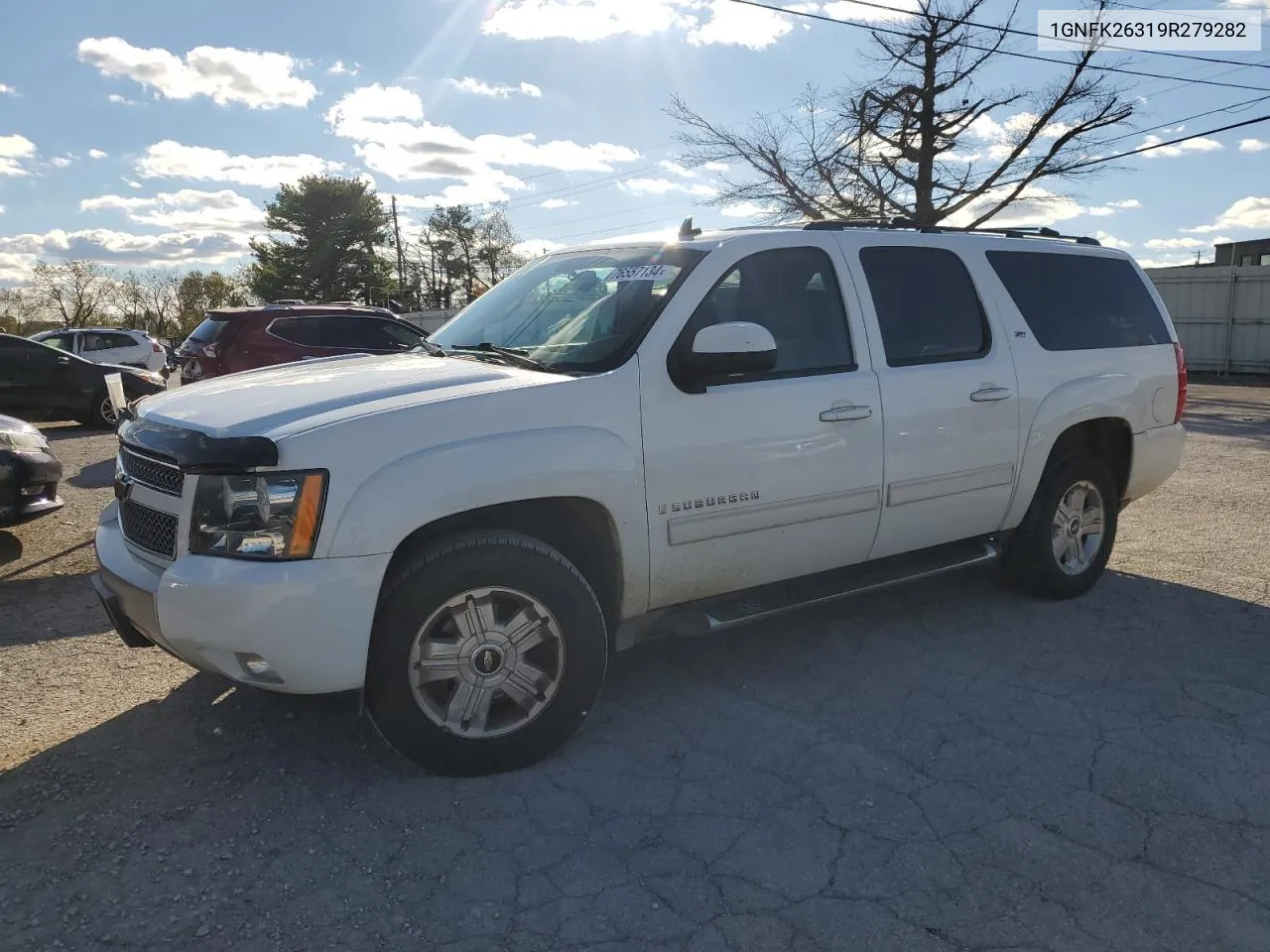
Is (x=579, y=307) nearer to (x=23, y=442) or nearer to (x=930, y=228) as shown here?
(x=930, y=228)

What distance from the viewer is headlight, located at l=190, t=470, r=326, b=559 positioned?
284cm

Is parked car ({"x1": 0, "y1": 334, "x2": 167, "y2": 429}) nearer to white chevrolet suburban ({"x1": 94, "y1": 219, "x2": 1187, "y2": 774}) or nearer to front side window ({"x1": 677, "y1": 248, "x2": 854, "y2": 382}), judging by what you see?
white chevrolet suburban ({"x1": 94, "y1": 219, "x2": 1187, "y2": 774})

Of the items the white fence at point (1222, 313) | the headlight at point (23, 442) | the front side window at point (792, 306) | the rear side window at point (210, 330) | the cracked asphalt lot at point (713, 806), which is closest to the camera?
the cracked asphalt lot at point (713, 806)

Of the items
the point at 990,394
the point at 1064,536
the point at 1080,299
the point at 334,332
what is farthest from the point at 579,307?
the point at 334,332

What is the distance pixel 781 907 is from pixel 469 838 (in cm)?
97

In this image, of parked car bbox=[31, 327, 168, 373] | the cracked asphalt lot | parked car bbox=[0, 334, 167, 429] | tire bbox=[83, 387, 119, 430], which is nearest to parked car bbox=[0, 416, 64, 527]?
the cracked asphalt lot

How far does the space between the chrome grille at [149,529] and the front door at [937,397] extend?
2825 mm

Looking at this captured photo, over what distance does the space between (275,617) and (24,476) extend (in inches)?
170

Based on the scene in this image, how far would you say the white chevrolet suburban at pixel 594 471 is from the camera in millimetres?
2904

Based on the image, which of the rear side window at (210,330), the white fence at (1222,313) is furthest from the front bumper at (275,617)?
the white fence at (1222,313)

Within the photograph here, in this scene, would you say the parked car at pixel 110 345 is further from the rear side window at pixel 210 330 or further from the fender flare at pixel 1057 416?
the fender flare at pixel 1057 416

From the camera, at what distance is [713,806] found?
3.08 metres

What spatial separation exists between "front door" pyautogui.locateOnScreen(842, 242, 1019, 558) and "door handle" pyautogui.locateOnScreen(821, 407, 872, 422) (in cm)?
14

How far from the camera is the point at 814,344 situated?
3969 millimetres
